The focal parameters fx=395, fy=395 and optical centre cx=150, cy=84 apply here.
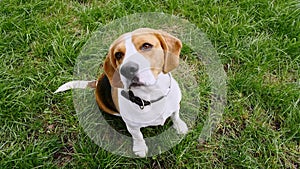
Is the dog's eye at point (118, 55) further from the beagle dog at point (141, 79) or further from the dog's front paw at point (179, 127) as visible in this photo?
the dog's front paw at point (179, 127)

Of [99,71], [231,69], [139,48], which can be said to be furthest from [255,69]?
[139,48]

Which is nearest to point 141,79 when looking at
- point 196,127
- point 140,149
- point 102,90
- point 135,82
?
point 135,82

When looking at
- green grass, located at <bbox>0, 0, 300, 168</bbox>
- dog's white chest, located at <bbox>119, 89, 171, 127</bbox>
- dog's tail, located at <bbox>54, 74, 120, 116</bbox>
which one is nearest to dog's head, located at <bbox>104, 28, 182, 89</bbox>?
dog's white chest, located at <bbox>119, 89, 171, 127</bbox>

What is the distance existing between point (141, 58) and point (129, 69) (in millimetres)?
67

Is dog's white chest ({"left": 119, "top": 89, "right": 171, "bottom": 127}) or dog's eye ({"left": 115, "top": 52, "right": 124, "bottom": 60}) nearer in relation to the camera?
dog's eye ({"left": 115, "top": 52, "right": 124, "bottom": 60})

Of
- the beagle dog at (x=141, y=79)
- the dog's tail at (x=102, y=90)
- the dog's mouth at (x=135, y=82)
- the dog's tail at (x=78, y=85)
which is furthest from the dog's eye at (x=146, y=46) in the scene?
the dog's tail at (x=78, y=85)

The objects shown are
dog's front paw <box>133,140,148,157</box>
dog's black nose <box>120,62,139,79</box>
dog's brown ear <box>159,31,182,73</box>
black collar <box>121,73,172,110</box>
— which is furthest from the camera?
dog's front paw <box>133,140,148,157</box>

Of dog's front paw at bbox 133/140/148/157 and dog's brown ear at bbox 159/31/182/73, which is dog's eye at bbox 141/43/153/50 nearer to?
dog's brown ear at bbox 159/31/182/73

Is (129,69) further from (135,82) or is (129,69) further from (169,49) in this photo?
(169,49)

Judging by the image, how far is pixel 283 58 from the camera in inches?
104

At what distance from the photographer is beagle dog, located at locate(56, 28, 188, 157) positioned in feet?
5.42

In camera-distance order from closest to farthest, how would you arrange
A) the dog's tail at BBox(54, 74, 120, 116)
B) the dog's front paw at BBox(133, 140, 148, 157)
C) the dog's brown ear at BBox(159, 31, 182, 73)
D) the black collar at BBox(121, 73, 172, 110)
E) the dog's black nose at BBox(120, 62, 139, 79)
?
the dog's black nose at BBox(120, 62, 139, 79) → the dog's brown ear at BBox(159, 31, 182, 73) → the black collar at BBox(121, 73, 172, 110) → the dog's tail at BBox(54, 74, 120, 116) → the dog's front paw at BBox(133, 140, 148, 157)

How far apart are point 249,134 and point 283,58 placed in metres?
0.65

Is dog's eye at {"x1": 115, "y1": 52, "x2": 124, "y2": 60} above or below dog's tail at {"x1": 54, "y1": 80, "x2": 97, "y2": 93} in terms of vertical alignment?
above
